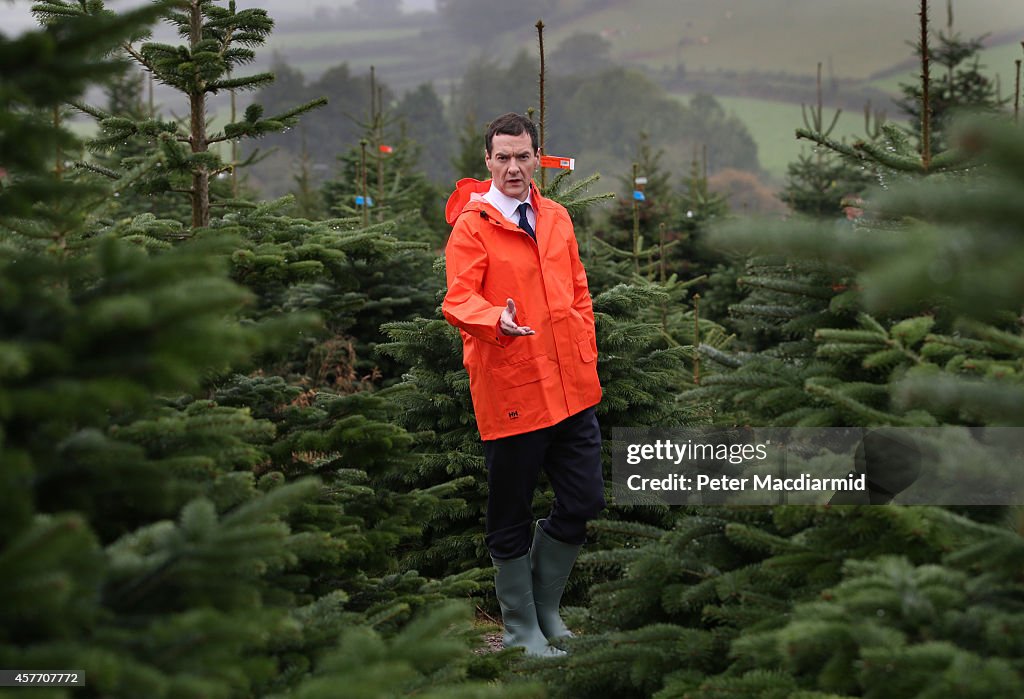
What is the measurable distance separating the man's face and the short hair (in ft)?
0.06

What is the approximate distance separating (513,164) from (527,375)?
0.95 meters

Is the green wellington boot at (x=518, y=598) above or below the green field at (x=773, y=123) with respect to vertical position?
below

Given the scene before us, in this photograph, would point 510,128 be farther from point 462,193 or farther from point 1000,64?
point 1000,64

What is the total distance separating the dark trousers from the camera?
404cm

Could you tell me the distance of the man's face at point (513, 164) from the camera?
4.10 m

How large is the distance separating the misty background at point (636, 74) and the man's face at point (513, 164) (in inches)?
1708

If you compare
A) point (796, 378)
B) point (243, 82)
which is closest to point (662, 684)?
point (796, 378)

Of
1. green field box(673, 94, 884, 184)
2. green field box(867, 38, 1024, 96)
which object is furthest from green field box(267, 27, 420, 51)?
green field box(867, 38, 1024, 96)

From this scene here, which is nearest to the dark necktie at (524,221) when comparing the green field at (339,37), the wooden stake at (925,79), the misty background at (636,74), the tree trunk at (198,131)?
the tree trunk at (198,131)

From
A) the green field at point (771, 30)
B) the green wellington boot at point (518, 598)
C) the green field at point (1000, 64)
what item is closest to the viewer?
the green wellington boot at point (518, 598)

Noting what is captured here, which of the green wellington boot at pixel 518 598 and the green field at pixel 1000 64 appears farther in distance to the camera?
the green field at pixel 1000 64

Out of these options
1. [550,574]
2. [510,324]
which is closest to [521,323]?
[510,324]

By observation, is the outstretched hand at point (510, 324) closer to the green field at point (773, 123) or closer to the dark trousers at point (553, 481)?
the dark trousers at point (553, 481)

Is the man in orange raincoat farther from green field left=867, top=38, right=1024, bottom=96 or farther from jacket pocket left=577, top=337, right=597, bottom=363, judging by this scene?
green field left=867, top=38, right=1024, bottom=96
